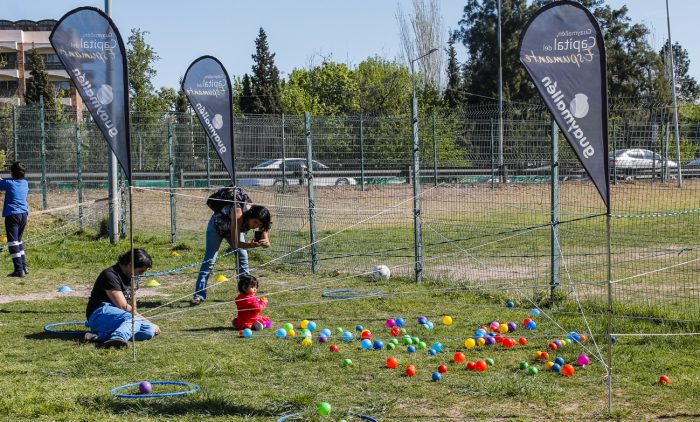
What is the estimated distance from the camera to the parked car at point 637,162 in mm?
13614

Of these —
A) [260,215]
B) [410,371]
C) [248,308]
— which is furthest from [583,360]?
[260,215]

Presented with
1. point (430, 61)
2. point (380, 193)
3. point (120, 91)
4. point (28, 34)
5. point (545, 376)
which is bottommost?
point (545, 376)

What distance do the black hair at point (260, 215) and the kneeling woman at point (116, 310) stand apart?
1478 mm

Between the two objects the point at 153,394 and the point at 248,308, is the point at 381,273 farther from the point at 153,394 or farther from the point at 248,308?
the point at 153,394

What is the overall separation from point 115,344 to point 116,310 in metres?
0.41

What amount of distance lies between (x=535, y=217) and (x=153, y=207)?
945 centimetres

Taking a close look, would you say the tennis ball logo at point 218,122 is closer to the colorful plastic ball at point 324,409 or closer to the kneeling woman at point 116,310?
the kneeling woman at point 116,310

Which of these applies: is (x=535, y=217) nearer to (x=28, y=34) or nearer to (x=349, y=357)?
(x=349, y=357)

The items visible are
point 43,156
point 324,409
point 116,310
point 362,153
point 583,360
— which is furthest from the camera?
point 43,156

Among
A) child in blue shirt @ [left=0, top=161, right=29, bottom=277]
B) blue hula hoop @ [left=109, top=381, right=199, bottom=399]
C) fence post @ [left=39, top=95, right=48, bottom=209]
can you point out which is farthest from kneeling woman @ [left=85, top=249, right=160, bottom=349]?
fence post @ [left=39, top=95, right=48, bottom=209]

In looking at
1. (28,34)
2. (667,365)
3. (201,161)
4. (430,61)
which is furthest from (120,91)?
(28,34)

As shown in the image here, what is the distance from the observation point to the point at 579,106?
19.3 feet

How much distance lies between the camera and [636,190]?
16062mm

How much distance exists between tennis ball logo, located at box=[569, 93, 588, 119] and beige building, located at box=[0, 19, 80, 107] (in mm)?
60741
